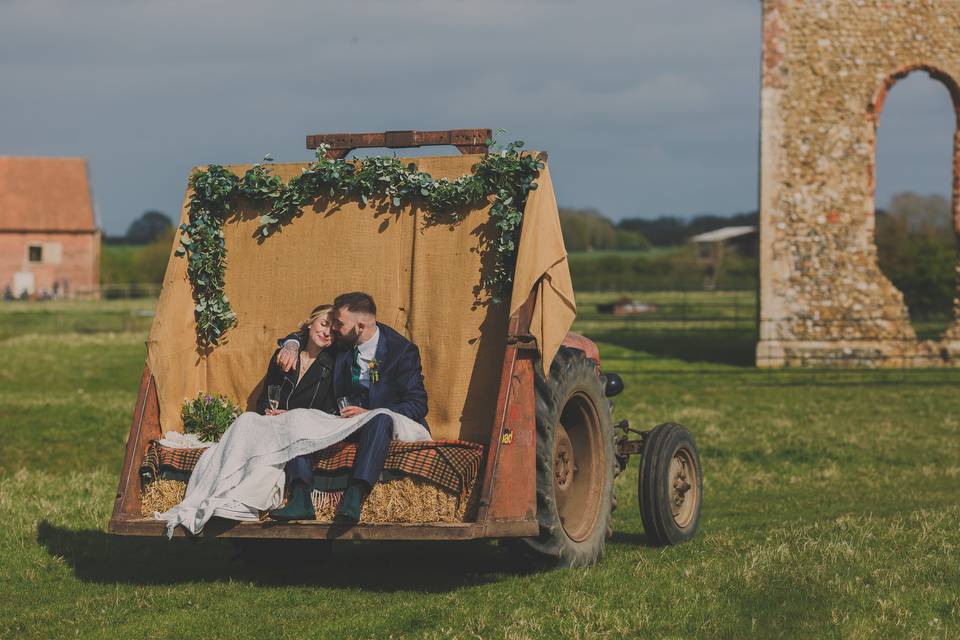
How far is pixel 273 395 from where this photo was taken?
881 cm

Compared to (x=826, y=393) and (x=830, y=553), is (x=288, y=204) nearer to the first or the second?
(x=830, y=553)

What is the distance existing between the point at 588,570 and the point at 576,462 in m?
0.96

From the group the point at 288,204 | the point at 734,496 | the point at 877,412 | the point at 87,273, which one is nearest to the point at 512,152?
the point at 288,204

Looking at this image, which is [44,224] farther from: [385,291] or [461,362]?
[461,362]

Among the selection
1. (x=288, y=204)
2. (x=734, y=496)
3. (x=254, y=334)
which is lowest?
(x=734, y=496)

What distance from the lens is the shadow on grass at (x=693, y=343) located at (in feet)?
107

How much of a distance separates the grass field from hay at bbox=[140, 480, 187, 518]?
1.57 feet

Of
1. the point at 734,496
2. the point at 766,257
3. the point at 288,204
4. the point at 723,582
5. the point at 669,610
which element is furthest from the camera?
the point at 766,257

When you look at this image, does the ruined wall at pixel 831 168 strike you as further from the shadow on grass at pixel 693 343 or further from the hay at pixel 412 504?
the hay at pixel 412 504

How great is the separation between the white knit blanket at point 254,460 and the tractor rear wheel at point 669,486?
198 centimetres

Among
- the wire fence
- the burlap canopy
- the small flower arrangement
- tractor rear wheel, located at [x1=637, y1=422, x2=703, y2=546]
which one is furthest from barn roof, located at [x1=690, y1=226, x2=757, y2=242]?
the small flower arrangement

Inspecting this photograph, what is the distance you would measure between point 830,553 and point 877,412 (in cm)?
1261

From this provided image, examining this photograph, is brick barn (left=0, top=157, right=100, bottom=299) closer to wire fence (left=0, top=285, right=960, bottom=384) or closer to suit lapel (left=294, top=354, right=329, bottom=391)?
wire fence (left=0, top=285, right=960, bottom=384)

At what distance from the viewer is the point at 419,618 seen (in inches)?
276
